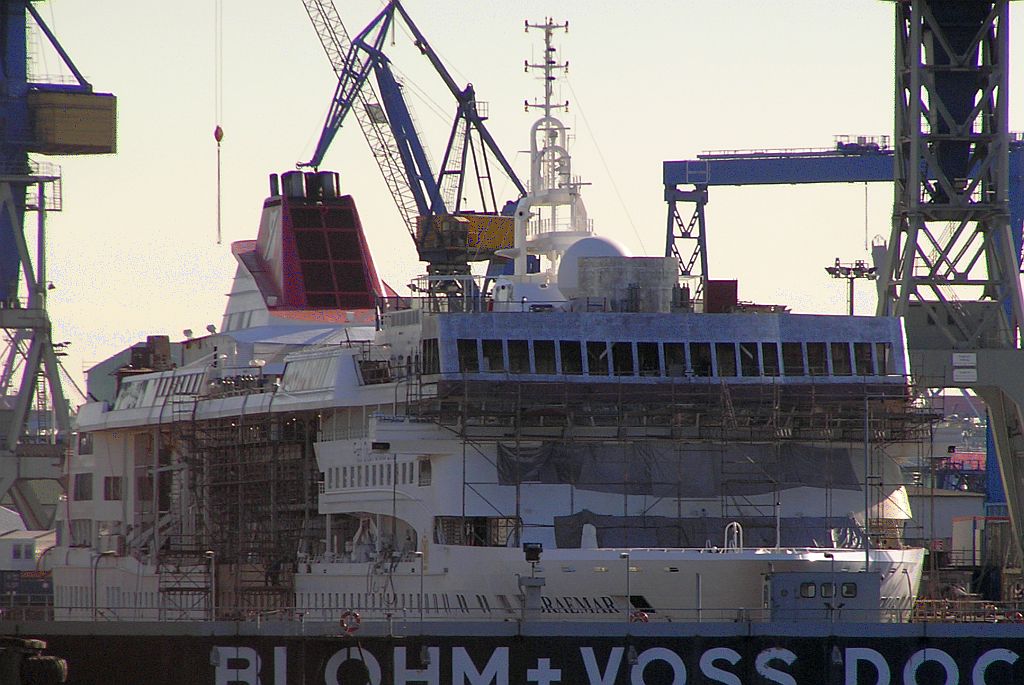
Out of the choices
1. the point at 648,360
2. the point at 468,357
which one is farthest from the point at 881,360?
the point at 468,357

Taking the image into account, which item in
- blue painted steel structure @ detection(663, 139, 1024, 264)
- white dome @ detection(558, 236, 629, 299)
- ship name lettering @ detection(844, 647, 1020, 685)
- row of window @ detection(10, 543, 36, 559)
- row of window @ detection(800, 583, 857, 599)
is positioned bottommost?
row of window @ detection(10, 543, 36, 559)

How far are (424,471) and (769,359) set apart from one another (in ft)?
29.1

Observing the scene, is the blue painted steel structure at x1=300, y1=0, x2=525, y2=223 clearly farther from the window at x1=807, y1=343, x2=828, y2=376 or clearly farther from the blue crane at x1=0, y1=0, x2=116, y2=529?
the window at x1=807, y1=343, x2=828, y2=376

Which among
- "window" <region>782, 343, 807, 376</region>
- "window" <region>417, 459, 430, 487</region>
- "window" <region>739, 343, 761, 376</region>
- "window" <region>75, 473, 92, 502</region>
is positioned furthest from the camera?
"window" <region>75, 473, 92, 502</region>

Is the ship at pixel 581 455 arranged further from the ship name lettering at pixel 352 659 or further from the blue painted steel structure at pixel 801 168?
the blue painted steel structure at pixel 801 168

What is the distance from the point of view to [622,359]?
57.6 metres

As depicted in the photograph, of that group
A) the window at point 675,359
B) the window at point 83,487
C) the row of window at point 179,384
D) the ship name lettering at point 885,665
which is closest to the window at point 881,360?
the window at point 675,359

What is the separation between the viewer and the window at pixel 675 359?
2264 inches

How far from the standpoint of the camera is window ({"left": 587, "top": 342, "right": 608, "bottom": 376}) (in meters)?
57.4

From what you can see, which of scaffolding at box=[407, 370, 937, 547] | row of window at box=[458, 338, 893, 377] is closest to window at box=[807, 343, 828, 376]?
row of window at box=[458, 338, 893, 377]

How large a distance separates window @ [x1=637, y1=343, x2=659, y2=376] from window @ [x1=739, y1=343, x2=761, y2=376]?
2.04m

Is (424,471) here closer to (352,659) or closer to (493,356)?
(493,356)

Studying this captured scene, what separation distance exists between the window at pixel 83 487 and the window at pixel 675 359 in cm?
3159

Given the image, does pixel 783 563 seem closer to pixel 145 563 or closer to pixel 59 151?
pixel 145 563
